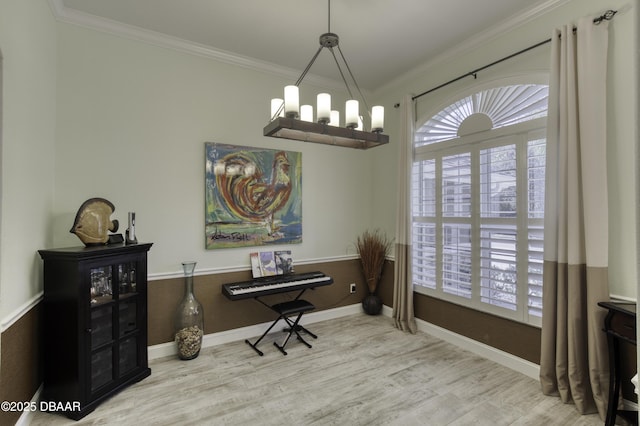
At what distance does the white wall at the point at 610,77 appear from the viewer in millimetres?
2172

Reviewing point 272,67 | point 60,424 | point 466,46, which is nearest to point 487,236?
point 466,46

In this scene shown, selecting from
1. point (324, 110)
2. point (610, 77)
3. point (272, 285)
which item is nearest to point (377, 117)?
point (324, 110)

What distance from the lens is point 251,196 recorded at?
3553mm

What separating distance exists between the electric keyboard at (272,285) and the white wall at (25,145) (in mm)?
1551

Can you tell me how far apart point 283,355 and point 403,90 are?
3532mm

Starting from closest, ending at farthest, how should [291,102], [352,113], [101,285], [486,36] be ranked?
1. [291,102]
2. [352,113]
3. [101,285]
4. [486,36]

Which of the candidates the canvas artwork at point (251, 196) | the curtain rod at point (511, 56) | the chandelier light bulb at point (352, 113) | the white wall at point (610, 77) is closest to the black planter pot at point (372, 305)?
the canvas artwork at point (251, 196)

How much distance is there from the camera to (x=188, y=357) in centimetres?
300

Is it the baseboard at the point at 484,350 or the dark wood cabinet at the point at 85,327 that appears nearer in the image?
the dark wood cabinet at the point at 85,327

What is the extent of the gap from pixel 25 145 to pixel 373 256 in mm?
3671

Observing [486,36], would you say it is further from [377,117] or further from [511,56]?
[377,117]

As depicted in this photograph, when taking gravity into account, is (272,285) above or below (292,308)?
above

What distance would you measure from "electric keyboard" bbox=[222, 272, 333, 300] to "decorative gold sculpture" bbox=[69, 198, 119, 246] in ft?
4.09

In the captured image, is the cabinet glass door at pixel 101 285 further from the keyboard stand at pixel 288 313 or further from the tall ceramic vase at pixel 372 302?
the tall ceramic vase at pixel 372 302
